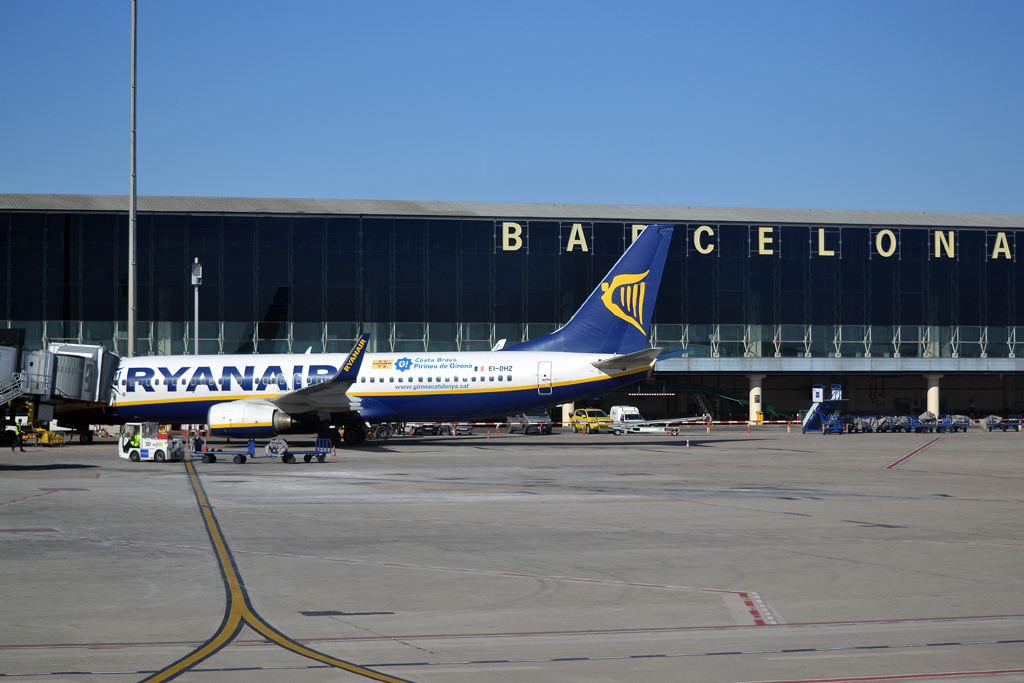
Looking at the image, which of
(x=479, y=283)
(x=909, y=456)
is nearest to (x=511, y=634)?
(x=909, y=456)

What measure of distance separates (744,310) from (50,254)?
52.5 m

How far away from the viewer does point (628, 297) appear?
155 feet

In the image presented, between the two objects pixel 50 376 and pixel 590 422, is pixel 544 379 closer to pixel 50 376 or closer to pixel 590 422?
pixel 590 422

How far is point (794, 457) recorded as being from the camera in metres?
38.4

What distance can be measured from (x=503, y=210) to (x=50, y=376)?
132 feet

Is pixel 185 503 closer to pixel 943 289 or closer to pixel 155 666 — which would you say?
pixel 155 666

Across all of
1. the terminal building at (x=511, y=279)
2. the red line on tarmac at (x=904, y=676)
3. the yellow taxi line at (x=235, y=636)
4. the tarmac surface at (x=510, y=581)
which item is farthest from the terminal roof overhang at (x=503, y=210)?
the red line on tarmac at (x=904, y=676)

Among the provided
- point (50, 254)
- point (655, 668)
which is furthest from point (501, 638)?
point (50, 254)

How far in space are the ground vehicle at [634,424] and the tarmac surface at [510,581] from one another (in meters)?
34.8

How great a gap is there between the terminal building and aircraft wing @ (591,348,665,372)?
27903mm

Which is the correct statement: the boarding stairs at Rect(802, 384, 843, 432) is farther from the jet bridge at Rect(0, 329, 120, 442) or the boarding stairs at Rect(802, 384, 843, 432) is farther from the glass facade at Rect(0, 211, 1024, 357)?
the jet bridge at Rect(0, 329, 120, 442)

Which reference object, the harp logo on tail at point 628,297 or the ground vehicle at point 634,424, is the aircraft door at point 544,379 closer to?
the harp logo on tail at point 628,297

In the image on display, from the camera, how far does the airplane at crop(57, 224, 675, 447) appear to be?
4547 centimetres

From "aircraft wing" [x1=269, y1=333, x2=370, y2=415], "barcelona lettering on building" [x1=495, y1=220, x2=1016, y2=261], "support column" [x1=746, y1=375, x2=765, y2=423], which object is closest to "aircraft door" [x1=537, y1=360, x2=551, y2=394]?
"aircraft wing" [x1=269, y1=333, x2=370, y2=415]
